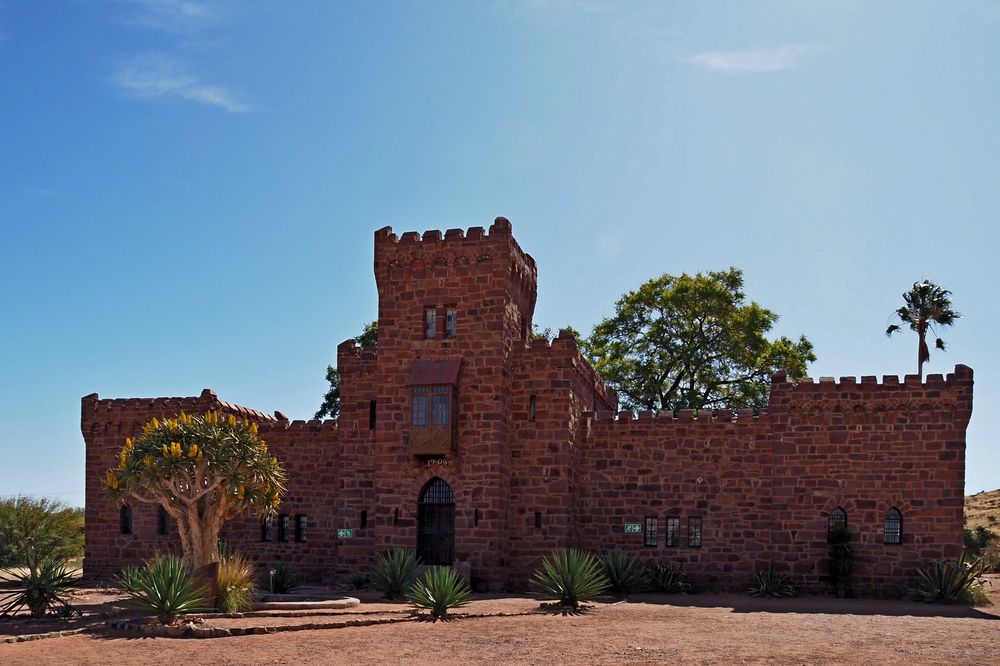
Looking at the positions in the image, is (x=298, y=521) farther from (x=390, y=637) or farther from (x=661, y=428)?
(x=390, y=637)

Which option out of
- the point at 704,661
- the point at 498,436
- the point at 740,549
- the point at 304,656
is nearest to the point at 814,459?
the point at 740,549

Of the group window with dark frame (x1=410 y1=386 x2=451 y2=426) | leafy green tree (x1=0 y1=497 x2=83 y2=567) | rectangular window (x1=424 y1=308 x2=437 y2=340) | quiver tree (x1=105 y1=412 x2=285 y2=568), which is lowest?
leafy green tree (x1=0 y1=497 x2=83 y2=567)

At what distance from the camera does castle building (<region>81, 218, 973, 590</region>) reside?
977 inches

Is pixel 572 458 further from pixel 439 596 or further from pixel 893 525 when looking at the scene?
pixel 439 596

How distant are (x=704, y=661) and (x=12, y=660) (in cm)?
924

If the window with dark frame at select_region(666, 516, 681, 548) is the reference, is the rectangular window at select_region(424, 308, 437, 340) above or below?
above

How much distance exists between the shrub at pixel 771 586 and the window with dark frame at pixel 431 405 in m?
8.02

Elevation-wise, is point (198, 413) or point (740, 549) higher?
point (198, 413)

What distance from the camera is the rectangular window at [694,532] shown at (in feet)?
85.3

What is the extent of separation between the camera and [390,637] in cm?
1653

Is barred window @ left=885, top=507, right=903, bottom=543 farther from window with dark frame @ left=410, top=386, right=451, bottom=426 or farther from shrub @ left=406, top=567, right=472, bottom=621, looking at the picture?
shrub @ left=406, top=567, right=472, bottom=621

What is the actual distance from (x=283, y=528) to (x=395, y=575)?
23.6 feet

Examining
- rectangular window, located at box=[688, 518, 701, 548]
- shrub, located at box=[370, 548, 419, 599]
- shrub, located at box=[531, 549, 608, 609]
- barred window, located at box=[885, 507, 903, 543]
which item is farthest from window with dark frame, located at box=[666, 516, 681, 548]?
shrub, located at box=[370, 548, 419, 599]

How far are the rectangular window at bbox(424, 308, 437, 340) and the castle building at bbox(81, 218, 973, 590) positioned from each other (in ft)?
0.16
